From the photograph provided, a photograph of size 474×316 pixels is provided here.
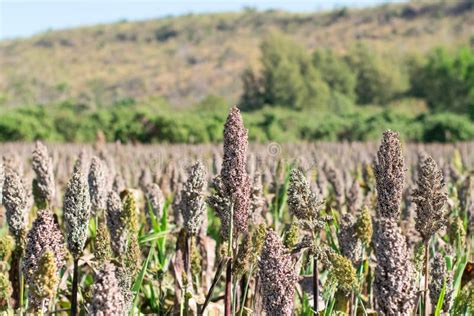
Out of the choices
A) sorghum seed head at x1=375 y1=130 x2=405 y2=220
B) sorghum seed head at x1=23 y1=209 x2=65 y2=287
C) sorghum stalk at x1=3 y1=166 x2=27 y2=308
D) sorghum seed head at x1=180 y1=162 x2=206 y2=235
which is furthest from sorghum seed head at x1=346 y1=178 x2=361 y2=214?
sorghum seed head at x1=23 y1=209 x2=65 y2=287

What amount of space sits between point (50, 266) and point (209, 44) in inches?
4513

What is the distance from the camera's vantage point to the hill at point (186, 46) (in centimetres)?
8753

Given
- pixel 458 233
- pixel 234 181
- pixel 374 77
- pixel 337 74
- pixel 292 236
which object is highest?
pixel 337 74

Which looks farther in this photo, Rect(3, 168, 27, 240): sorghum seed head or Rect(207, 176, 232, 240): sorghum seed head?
Rect(3, 168, 27, 240): sorghum seed head

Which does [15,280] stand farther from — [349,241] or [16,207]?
[349,241]

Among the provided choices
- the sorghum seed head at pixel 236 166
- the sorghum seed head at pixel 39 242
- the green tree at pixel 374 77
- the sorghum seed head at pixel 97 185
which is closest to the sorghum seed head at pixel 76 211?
the sorghum seed head at pixel 39 242

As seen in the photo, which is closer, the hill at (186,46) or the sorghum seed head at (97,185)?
the sorghum seed head at (97,185)

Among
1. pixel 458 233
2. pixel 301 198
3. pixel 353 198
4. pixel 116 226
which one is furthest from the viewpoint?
pixel 353 198

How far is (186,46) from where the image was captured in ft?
374

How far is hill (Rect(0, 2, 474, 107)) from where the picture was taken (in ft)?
287

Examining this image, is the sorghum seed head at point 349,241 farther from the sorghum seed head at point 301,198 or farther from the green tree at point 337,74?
the green tree at point 337,74

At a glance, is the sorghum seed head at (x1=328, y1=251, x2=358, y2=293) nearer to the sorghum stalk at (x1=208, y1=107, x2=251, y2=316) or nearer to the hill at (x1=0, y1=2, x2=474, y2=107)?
the sorghum stalk at (x1=208, y1=107, x2=251, y2=316)

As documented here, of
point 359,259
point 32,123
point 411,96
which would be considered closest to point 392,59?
point 411,96

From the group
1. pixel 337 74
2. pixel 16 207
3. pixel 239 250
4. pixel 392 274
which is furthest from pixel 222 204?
pixel 337 74
